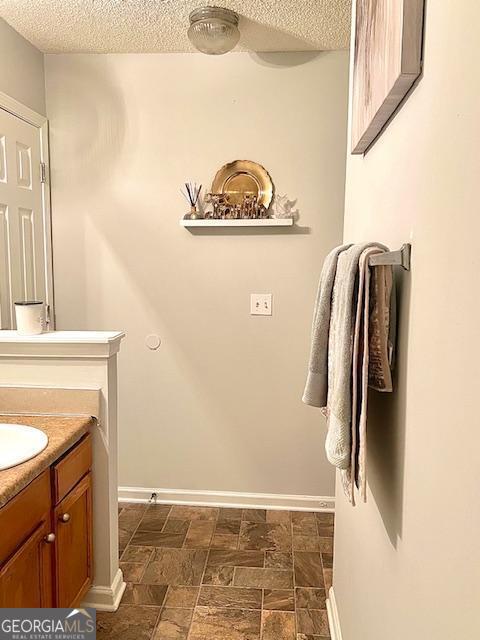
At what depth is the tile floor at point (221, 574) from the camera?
2006 millimetres

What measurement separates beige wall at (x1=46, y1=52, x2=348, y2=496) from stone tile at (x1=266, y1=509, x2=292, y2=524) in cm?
13

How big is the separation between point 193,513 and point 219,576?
2.09 ft

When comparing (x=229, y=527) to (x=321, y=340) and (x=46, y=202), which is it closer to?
(x=321, y=340)

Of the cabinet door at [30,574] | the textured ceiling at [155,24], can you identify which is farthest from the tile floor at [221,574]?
the textured ceiling at [155,24]

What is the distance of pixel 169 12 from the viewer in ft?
7.72

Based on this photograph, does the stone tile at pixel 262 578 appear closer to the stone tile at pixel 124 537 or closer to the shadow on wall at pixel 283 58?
the stone tile at pixel 124 537

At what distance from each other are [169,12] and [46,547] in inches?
90.0

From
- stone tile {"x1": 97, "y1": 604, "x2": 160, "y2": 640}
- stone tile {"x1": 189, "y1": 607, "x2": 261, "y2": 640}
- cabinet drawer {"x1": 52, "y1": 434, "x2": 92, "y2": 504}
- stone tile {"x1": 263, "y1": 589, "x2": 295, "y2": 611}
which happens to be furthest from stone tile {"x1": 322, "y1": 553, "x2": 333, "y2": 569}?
cabinet drawer {"x1": 52, "y1": 434, "x2": 92, "y2": 504}

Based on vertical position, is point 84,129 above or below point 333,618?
above

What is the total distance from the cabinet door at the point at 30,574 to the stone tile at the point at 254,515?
4.59 feet

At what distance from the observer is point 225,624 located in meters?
2.02

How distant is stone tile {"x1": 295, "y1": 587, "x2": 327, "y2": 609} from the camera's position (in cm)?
213

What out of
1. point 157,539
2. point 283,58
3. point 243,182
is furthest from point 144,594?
point 283,58

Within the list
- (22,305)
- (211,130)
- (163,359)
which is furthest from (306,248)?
(22,305)
